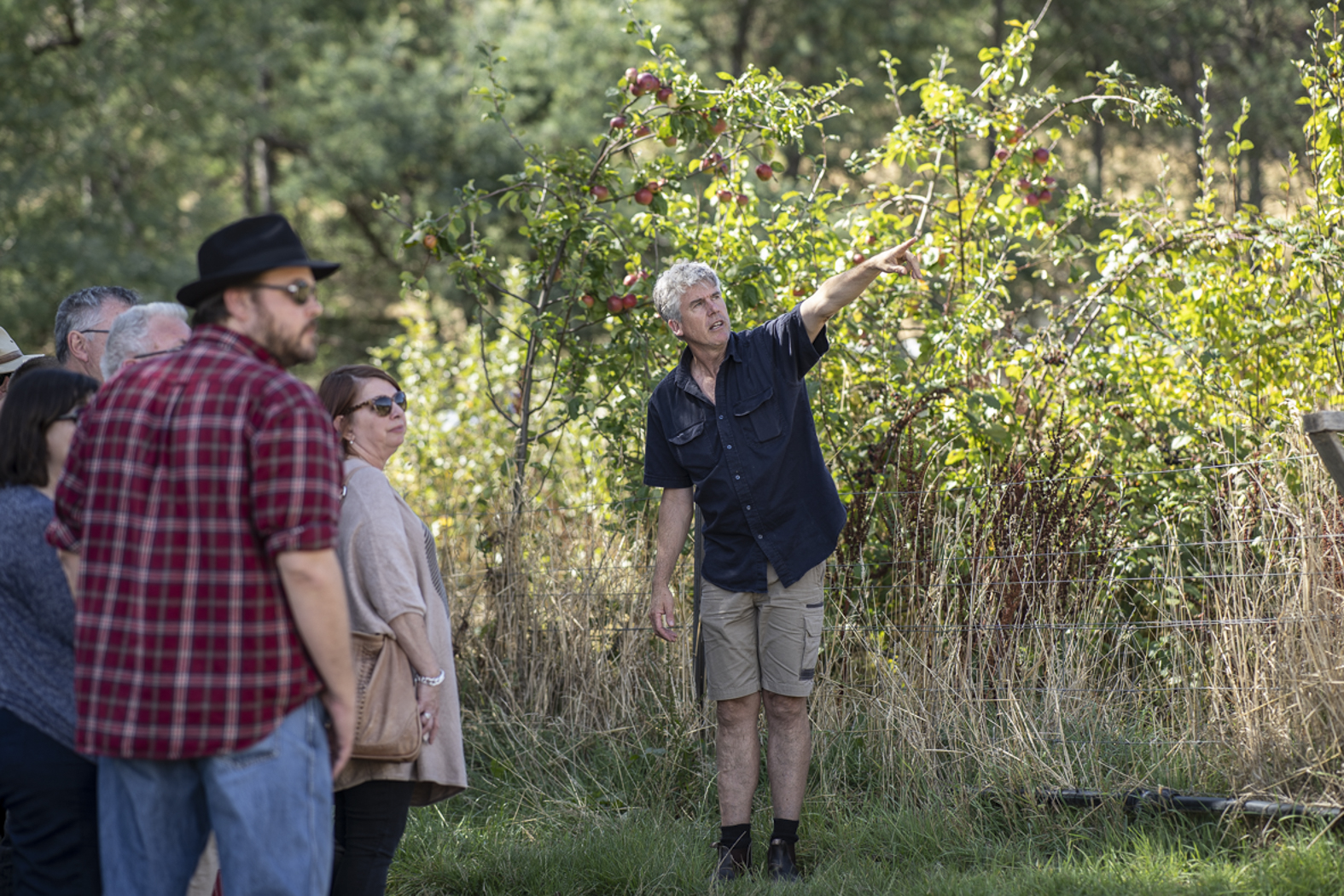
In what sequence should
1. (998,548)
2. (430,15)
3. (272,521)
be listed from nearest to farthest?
(272,521)
(998,548)
(430,15)

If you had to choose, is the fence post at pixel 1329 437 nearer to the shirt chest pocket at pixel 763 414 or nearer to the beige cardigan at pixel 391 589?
the shirt chest pocket at pixel 763 414

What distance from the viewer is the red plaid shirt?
2.11 m

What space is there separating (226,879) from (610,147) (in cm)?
415

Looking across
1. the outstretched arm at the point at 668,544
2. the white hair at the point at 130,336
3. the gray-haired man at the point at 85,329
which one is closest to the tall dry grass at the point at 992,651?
the outstretched arm at the point at 668,544

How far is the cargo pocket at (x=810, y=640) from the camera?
154 inches

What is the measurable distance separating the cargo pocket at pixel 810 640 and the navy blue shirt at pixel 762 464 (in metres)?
0.15

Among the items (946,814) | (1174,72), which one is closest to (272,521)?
(946,814)

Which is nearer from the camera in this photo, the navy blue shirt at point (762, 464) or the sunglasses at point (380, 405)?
the sunglasses at point (380, 405)

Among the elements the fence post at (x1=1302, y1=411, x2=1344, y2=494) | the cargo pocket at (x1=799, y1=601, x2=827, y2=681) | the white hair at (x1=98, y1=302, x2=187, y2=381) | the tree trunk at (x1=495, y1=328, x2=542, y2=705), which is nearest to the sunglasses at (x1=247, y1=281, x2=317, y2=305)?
the white hair at (x1=98, y1=302, x2=187, y2=381)

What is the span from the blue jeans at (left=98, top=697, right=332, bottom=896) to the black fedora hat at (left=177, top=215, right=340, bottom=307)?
81 centimetres

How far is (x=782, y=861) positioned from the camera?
12.5 ft

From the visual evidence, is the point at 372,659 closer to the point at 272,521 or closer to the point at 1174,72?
the point at 272,521

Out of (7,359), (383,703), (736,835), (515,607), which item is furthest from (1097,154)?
(383,703)

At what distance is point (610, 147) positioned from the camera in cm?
564
